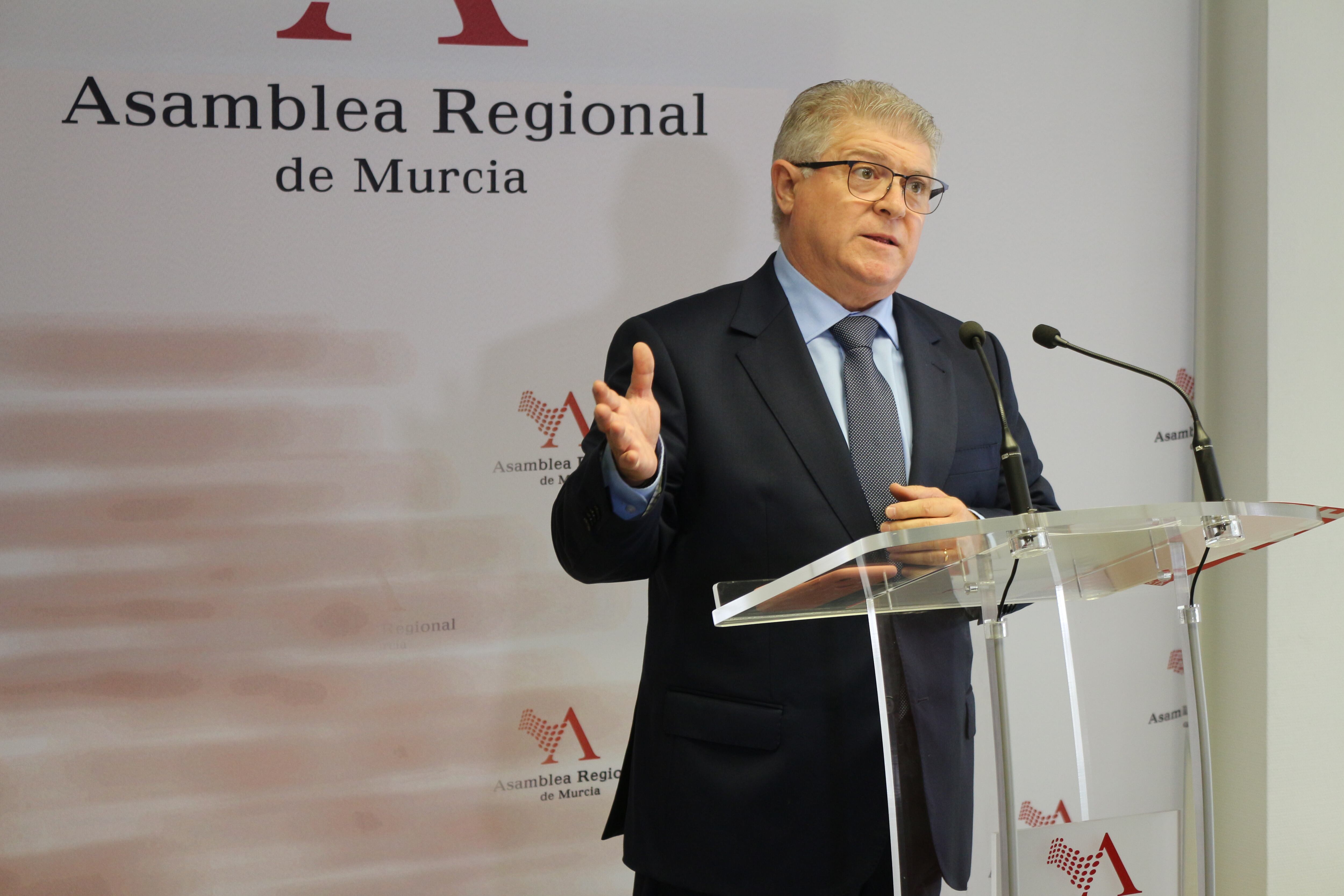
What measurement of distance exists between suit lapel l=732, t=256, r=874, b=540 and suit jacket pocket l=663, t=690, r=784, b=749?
0.30 metres

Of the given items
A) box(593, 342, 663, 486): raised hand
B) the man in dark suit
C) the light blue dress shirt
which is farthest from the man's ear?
Result: box(593, 342, 663, 486): raised hand

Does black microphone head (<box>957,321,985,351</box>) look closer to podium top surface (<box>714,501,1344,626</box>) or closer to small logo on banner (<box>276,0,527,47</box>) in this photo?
podium top surface (<box>714,501,1344,626</box>)

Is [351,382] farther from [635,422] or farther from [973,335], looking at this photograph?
[973,335]

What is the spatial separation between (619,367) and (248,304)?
116 centimetres

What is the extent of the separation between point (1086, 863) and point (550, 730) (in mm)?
1726

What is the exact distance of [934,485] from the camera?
1722 millimetres

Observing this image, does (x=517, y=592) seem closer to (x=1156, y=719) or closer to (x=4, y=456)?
(x=4, y=456)

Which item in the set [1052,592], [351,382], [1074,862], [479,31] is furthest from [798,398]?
[479,31]

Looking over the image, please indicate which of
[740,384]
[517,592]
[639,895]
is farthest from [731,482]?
[517,592]

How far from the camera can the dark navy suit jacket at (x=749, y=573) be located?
1.54 m

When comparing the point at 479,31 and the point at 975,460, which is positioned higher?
the point at 479,31

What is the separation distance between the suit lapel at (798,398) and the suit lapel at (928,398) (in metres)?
0.13

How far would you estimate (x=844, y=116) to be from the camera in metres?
1.90

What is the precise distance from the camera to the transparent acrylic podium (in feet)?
3.38
